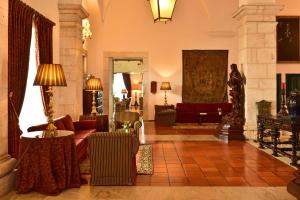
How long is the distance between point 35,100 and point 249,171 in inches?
168

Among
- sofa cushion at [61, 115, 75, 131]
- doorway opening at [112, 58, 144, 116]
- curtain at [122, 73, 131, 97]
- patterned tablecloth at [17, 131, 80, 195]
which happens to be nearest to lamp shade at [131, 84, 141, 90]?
doorway opening at [112, 58, 144, 116]

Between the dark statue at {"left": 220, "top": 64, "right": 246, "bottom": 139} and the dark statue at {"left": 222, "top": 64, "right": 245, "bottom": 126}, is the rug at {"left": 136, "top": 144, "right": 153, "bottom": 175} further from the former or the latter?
the dark statue at {"left": 222, "top": 64, "right": 245, "bottom": 126}

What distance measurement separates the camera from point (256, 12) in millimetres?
8680

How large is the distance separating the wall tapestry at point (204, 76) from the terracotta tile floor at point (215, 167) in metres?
7.21

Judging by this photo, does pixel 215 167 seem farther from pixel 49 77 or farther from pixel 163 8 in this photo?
pixel 49 77

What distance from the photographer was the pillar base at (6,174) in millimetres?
4316

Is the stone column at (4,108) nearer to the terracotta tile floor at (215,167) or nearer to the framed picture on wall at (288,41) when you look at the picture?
the terracotta tile floor at (215,167)

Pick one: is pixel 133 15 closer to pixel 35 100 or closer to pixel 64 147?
pixel 35 100

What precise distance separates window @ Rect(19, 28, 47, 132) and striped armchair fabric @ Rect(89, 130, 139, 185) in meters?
2.16

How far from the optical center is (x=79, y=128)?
25.9 feet

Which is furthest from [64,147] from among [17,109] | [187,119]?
[187,119]

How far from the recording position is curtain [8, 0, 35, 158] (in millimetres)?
5238

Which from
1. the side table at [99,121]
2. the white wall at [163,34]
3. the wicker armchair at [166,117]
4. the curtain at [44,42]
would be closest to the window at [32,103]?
the curtain at [44,42]

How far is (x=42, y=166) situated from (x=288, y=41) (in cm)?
1207
